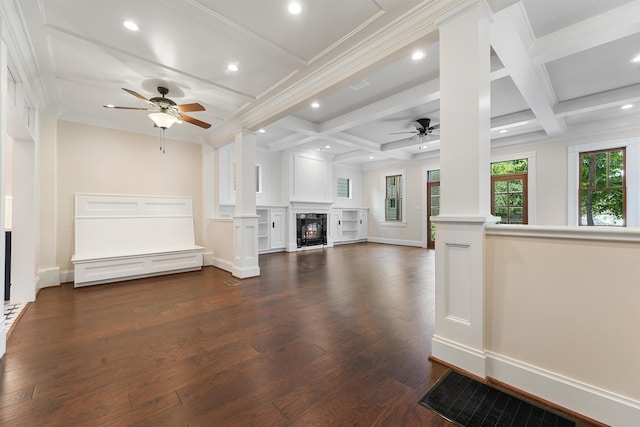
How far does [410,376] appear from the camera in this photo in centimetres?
176

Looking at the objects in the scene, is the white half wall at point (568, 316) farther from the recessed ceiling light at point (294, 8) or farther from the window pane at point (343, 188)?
the window pane at point (343, 188)

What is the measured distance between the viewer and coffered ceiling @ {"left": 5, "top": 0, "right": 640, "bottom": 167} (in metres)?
2.12

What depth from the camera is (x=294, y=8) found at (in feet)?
6.84

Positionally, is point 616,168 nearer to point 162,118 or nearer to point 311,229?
point 311,229

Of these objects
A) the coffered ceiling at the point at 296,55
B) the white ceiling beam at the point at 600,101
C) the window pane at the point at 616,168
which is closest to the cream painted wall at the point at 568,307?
the coffered ceiling at the point at 296,55

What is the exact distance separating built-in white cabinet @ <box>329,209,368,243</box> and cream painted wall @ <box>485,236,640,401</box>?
7153mm

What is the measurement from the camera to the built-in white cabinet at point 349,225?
29.4 ft

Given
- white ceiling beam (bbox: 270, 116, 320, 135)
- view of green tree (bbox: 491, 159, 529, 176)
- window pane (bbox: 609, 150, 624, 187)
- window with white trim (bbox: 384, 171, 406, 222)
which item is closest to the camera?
white ceiling beam (bbox: 270, 116, 320, 135)

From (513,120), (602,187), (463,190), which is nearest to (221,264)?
(463,190)

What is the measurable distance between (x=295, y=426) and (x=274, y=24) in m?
2.89

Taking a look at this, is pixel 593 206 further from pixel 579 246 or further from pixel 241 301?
pixel 241 301

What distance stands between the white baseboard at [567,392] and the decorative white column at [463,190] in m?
0.13

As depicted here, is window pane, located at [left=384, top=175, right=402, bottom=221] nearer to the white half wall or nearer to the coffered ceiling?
the coffered ceiling

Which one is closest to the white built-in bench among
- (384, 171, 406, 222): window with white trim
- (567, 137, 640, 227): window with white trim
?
(384, 171, 406, 222): window with white trim
